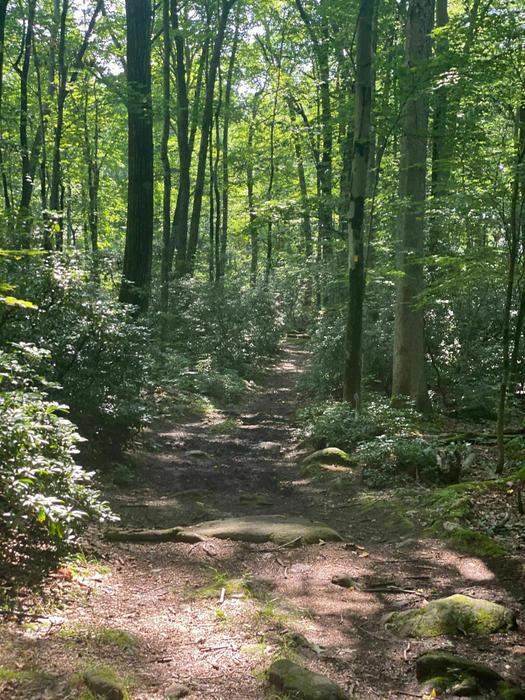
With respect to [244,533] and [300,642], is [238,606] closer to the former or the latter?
[300,642]

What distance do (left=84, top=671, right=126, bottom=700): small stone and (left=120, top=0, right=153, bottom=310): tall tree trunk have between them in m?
8.39

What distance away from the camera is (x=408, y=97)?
371 inches

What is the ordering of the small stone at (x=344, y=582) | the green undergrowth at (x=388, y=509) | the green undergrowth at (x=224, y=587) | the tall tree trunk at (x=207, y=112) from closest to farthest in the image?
the green undergrowth at (x=224, y=587)
the small stone at (x=344, y=582)
the green undergrowth at (x=388, y=509)
the tall tree trunk at (x=207, y=112)

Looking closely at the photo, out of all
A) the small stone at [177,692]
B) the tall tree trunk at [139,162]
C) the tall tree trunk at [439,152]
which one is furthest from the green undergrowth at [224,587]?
the tall tree trunk at [139,162]

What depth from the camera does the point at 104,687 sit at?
267 cm

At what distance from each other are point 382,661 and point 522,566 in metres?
1.70

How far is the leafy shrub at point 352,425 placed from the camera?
9062 millimetres

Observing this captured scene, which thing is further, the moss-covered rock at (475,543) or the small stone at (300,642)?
the moss-covered rock at (475,543)

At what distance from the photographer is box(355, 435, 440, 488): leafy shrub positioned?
7331mm

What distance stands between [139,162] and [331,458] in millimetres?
6583

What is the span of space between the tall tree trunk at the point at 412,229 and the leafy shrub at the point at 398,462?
322 cm

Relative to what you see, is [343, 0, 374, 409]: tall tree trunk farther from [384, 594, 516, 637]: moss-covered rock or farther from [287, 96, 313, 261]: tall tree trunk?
[384, 594, 516, 637]: moss-covered rock

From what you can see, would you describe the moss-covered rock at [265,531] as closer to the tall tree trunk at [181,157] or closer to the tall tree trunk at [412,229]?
the tall tree trunk at [412,229]

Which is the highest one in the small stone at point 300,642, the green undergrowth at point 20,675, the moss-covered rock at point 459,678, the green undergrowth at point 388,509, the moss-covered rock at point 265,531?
the green undergrowth at point 20,675
